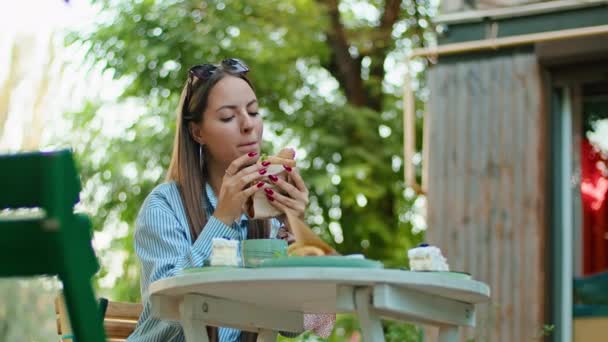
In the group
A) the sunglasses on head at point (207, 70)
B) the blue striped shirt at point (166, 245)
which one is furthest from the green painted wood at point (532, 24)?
the blue striped shirt at point (166, 245)

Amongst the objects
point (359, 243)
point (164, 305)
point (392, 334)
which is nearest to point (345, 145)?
point (359, 243)

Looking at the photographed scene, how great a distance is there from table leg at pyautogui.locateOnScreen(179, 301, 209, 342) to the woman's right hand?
379mm

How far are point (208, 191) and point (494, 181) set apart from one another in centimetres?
318

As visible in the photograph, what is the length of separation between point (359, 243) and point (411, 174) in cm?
516

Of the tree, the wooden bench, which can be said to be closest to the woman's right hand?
the wooden bench

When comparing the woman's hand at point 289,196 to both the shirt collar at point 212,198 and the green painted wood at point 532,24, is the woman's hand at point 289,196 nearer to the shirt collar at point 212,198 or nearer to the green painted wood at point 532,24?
the shirt collar at point 212,198

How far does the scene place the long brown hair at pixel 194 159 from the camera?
3.34 metres

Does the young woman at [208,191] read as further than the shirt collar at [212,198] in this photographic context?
No

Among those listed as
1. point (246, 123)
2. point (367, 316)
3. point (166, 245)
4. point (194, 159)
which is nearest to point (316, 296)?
point (367, 316)

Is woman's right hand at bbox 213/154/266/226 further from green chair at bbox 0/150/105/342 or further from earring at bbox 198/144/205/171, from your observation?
green chair at bbox 0/150/105/342

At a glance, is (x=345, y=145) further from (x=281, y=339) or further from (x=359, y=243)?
(x=281, y=339)

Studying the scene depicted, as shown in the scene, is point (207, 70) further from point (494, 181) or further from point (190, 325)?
point (494, 181)

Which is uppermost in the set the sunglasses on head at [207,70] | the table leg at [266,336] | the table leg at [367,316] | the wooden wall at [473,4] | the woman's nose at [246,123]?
the wooden wall at [473,4]

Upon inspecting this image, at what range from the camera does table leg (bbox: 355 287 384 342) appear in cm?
246
